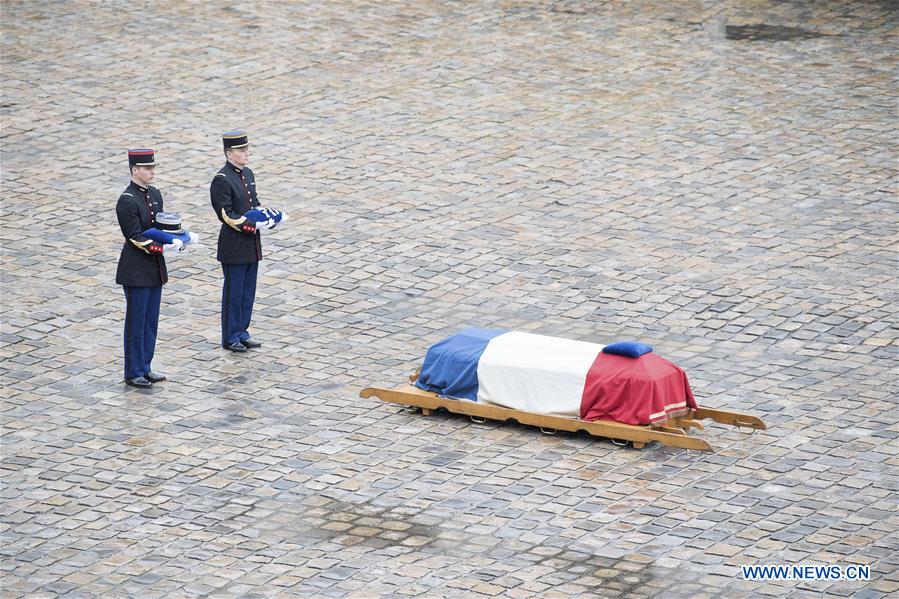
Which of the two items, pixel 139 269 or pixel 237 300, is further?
pixel 237 300

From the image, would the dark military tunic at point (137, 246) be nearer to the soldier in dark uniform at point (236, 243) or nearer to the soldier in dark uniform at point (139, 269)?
the soldier in dark uniform at point (139, 269)

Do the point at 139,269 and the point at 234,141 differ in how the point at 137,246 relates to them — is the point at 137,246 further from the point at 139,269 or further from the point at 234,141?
the point at 234,141

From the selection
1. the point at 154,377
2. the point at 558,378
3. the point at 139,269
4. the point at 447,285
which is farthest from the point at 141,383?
the point at 558,378

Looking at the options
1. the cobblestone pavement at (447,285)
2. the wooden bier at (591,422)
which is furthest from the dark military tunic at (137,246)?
the wooden bier at (591,422)

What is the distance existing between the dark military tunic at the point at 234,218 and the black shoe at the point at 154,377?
3.58 ft

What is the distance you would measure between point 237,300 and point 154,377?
97 centimetres

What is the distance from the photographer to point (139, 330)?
11.9 meters

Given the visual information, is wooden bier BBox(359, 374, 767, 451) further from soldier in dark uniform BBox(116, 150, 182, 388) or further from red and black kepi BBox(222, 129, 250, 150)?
red and black kepi BBox(222, 129, 250, 150)

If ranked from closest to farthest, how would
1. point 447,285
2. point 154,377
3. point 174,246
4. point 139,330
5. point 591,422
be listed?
point 591,422 < point 174,246 < point 139,330 < point 154,377 < point 447,285

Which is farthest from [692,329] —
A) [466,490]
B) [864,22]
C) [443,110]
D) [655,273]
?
[864,22]

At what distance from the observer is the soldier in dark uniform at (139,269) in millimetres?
11859

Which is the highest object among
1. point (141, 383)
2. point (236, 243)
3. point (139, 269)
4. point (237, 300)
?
point (236, 243)

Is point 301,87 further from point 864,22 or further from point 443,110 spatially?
point 864,22

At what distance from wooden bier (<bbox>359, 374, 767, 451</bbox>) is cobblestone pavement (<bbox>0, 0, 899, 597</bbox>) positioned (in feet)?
0.38
